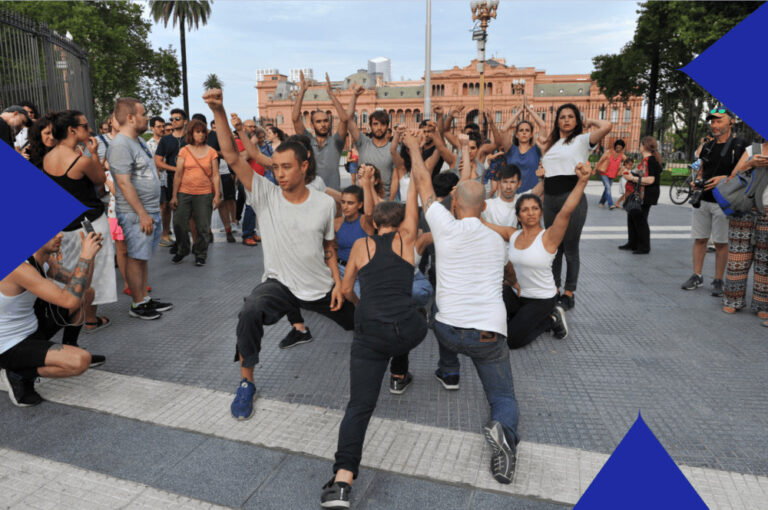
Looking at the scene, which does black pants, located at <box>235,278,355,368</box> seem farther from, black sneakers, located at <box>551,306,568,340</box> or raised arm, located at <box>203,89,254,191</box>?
black sneakers, located at <box>551,306,568,340</box>

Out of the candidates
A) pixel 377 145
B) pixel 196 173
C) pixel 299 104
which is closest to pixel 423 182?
pixel 377 145

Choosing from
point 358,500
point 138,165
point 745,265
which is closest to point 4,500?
point 358,500

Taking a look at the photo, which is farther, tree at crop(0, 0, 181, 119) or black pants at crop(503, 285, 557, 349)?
tree at crop(0, 0, 181, 119)

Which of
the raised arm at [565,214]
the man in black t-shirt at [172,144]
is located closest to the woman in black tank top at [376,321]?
the raised arm at [565,214]

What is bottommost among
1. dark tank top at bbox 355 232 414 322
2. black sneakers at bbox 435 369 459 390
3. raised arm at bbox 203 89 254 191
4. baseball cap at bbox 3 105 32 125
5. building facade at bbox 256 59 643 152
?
black sneakers at bbox 435 369 459 390

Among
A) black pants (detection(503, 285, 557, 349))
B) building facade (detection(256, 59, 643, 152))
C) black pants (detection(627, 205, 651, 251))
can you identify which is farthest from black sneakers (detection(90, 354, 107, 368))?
building facade (detection(256, 59, 643, 152))

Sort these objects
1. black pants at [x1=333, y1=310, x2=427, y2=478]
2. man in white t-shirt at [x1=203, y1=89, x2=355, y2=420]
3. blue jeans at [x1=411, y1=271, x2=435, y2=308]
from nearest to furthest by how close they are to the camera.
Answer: black pants at [x1=333, y1=310, x2=427, y2=478] < man in white t-shirt at [x1=203, y1=89, x2=355, y2=420] < blue jeans at [x1=411, y1=271, x2=435, y2=308]

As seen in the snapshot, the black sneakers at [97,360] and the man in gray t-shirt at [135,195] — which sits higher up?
the man in gray t-shirt at [135,195]

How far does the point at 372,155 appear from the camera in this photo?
18.1 feet

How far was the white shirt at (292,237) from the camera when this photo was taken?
3.33 meters

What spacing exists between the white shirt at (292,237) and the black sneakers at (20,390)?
5.48 ft

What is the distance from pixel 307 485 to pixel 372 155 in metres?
3.74

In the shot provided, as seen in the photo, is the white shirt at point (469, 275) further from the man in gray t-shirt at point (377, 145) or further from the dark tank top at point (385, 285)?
the man in gray t-shirt at point (377, 145)

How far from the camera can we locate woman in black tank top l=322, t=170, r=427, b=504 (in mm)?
2344
